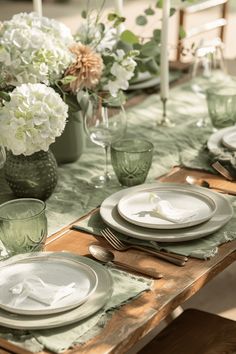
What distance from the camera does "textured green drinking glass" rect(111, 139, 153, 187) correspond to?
6.18ft

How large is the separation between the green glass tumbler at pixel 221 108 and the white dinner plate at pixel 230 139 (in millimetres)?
92

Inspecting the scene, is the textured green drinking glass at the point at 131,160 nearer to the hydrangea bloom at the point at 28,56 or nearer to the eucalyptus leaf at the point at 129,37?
the hydrangea bloom at the point at 28,56

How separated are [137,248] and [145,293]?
18 cm

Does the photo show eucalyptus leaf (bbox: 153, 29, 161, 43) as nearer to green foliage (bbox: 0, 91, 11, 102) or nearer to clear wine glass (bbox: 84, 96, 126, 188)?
clear wine glass (bbox: 84, 96, 126, 188)

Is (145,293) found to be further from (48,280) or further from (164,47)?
(164,47)

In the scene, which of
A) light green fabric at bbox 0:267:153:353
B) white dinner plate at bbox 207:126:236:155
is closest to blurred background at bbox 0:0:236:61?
white dinner plate at bbox 207:126:236:155

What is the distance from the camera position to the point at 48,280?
57.2 inches

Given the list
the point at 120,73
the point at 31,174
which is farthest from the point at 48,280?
the point at 120,73

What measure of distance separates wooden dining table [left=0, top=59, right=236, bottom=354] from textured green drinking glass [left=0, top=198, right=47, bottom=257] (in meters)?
0.09

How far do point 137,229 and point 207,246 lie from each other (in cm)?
16

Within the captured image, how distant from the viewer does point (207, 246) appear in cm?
163

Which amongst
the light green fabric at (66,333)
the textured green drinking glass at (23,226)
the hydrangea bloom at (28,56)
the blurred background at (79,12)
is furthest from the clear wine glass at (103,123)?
the blurred background at (79,12)

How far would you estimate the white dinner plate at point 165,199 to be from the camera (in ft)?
5.48

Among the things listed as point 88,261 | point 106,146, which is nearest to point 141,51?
point 106,146
